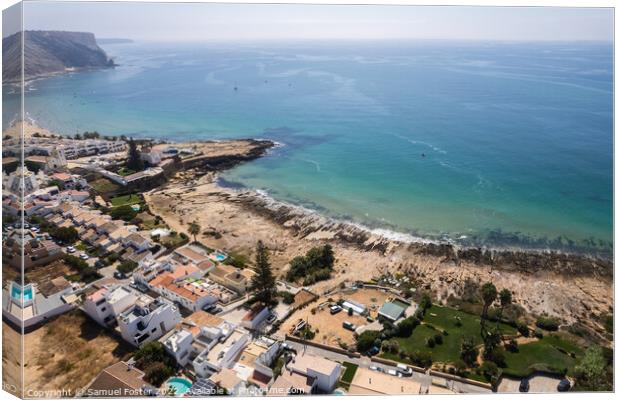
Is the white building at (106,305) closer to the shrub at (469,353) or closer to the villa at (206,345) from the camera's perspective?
the villa at (206,345)

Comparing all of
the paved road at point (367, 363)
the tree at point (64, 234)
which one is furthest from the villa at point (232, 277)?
the tree at point (64, 234)

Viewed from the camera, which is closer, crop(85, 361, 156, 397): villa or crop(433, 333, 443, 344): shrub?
crop(85, 361, 156, 397): villa

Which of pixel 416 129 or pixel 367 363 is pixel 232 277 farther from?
pixel 416 129

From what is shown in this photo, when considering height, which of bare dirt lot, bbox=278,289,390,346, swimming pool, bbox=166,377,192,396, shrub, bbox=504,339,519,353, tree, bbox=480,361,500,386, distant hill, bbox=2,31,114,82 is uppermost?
distant hill, bbox=2,31,114,82

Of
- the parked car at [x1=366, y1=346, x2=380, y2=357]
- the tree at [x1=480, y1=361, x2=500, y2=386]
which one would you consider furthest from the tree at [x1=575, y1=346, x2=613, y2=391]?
the parked car at [x1=366, y1=346, x2=380, y2=357]

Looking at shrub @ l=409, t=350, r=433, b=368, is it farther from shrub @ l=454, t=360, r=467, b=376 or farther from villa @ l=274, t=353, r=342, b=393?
villa @ l=274, t=353, r=342, b=393

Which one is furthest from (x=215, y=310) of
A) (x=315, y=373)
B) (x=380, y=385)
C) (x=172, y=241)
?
(x=380, y=385)
